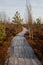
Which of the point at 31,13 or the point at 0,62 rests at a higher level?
the point at 31,13

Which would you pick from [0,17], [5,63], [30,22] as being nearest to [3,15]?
[0,17]

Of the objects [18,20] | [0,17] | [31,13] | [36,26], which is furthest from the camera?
[18,20]

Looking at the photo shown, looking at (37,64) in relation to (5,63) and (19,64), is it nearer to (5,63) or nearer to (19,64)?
(19,64)

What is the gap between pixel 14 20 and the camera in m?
56.4

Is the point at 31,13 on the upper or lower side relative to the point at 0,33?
upper

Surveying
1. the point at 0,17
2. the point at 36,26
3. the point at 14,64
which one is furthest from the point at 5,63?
the point at 0,17

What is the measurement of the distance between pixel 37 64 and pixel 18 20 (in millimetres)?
46536

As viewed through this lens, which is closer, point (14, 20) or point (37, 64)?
point (37, 64)

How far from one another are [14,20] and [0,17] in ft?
59.1

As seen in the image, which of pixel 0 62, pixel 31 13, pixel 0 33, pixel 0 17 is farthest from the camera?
pixel 0 17

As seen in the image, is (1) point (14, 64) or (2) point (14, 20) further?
(2) point (14, 20)

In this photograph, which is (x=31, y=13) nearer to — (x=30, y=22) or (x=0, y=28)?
(x=30, y=22)

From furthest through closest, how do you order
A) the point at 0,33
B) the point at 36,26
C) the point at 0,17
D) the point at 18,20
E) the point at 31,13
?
1. the point at 18,20
2. the point at 0,17
3. the point at 36,26
4. the point at 31,13
5. the point at 0,33

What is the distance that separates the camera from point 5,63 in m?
8.83
